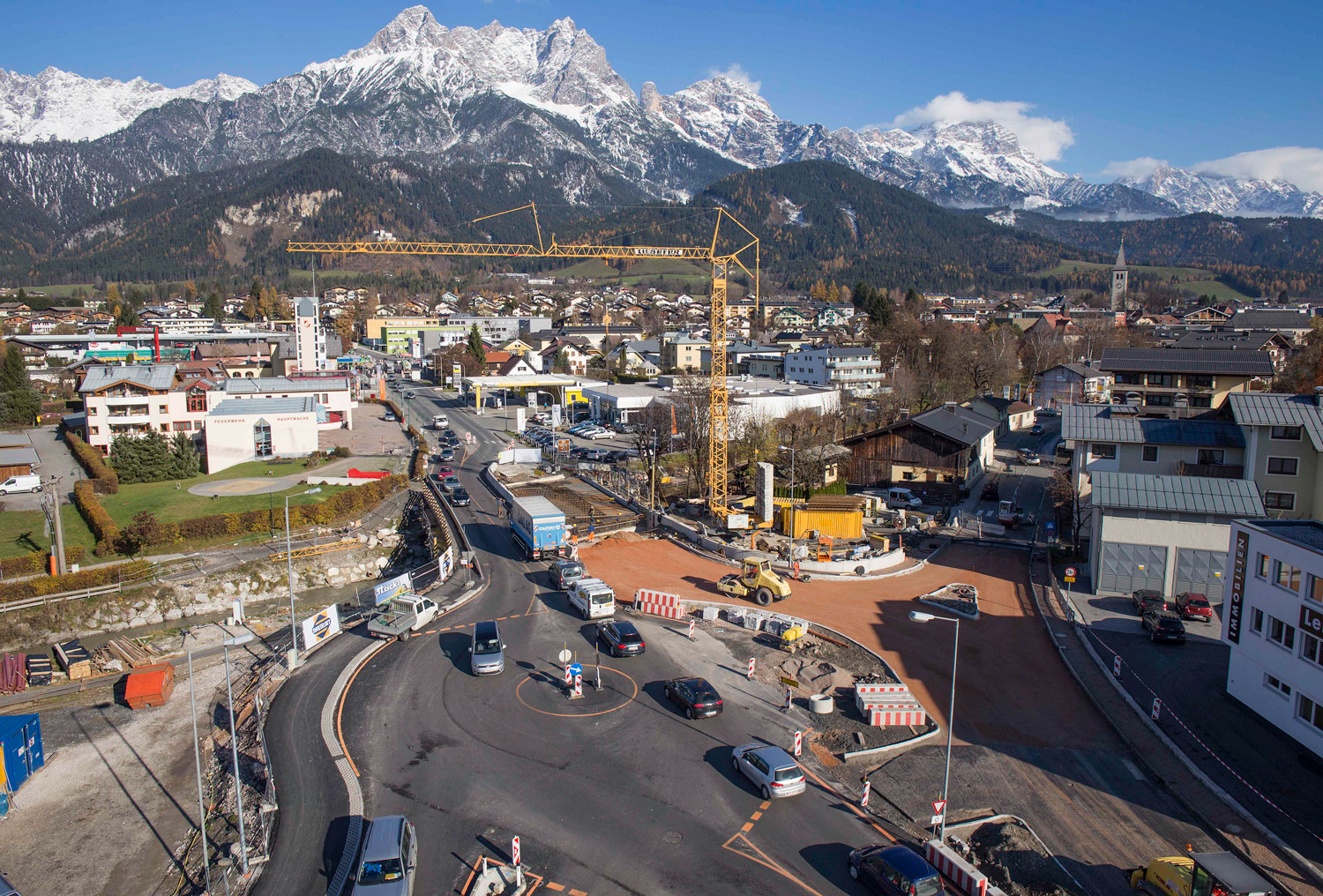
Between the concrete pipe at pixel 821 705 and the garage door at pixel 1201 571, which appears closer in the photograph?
the concrete pipe at pixel 821 705

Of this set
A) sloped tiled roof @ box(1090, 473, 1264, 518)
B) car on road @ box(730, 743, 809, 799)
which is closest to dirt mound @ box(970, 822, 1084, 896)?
car on road @ box(730, 743, 809, 799)

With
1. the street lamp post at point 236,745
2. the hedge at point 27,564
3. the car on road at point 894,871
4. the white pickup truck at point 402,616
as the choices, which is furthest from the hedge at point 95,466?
the car on road at point 894,871

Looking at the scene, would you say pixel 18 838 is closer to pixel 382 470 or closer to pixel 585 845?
pixel 585 845

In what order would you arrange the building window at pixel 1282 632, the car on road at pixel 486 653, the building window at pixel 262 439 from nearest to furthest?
1. the building window at pixel 1282 632
2. the car on road at pixel 486 653
3. the building window at pixel 262 439

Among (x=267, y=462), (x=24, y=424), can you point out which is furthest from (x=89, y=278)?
(x=267, y=462)

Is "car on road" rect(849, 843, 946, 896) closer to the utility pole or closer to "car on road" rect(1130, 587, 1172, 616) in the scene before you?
"car on road" rect(1130, 587, 1172, 616)

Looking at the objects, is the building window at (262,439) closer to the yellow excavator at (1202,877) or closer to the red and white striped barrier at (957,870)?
the red and white striped barrier at (957,870)

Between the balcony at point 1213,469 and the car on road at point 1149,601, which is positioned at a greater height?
the balcony at point 1213,469

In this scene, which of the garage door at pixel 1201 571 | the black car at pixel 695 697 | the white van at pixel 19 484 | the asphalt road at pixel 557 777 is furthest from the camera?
the white van at pixel 19 484
